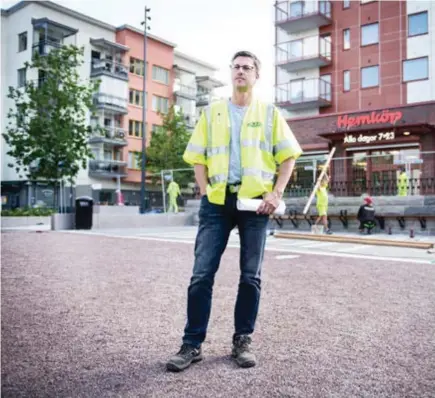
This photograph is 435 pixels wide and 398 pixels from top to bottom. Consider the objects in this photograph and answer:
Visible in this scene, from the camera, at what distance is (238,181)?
3.01 metres

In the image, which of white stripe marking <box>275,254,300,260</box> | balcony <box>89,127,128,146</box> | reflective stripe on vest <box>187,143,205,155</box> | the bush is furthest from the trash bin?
balcony <box>89,127,128,146</box>

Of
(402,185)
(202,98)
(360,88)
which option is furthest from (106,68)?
(402,185)

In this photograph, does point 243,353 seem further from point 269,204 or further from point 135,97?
point 135,97

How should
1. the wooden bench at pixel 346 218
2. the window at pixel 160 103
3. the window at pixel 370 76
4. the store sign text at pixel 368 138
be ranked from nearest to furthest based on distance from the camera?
the wooden bench at pixel 346 218 → the store sign text at pixel 368 138 → the window at pixel 370 76 → the window at pixel 160 103

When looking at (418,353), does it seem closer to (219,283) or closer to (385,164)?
(219,283)

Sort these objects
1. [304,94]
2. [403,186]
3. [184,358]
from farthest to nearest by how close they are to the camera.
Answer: [304,94], [403,186], [184,358]

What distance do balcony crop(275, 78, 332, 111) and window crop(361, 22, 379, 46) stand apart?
11.1 feet

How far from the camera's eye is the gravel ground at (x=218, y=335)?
2.50 m

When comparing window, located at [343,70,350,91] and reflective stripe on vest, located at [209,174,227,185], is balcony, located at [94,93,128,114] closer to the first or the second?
window, located at [343,70,350,91]

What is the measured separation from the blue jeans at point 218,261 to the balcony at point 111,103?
116 ft

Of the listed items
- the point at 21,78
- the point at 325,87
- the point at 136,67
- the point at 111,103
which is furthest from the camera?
the point at 136,67

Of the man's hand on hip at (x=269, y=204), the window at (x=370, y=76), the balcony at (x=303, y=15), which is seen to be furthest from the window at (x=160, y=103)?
the man's hand on hip at (x=269, y=204)

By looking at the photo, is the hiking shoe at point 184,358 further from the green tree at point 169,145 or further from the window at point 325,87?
the green tree at point 169,145

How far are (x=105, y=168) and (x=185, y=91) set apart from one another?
10602 mm
